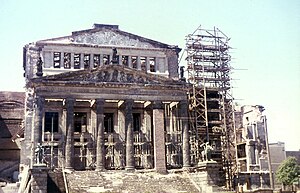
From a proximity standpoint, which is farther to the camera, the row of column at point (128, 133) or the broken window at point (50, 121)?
the broken window at point (50, 121)

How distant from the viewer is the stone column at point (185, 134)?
139 ft

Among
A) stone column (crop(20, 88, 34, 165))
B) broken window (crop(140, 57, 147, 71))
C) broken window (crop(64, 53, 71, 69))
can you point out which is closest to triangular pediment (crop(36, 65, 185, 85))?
stone column (crop(20, 88, 34, 165))

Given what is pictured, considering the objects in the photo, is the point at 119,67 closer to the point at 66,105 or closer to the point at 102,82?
the point at 102,82

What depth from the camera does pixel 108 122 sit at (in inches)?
1829

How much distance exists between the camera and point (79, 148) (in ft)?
145

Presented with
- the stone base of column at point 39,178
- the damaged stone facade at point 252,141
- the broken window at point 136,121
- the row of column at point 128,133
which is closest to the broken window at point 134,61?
the broken window at point 136,121

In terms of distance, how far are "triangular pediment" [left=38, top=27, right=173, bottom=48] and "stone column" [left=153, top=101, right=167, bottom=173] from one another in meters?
8.96

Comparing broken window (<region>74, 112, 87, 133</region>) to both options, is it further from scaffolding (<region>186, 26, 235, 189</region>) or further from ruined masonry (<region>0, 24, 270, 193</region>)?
scaffolding (<region>186, 26, 235, 189</region>)

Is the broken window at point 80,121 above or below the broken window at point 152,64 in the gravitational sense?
below

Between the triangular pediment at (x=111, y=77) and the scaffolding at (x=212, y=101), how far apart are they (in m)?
3.95

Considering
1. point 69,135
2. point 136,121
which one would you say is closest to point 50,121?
point 69,135

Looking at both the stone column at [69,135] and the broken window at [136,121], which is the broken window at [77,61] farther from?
the broken window at [136,121]

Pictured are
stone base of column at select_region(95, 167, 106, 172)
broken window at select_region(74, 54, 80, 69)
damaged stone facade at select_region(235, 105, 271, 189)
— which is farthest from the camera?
damaged stone facade at select_region(235, 105, 271, 189)

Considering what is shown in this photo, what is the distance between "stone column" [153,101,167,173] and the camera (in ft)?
137
